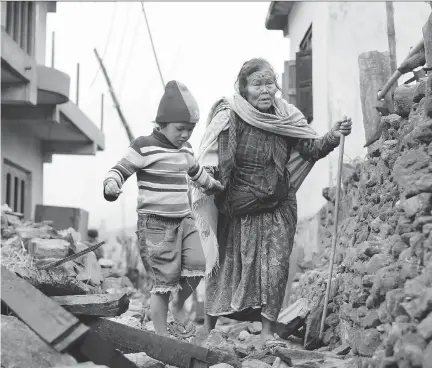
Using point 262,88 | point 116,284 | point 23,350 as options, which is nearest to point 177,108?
A: point 262,88

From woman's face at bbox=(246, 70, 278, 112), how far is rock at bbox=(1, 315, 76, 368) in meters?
2.77

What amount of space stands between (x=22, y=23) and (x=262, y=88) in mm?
10127

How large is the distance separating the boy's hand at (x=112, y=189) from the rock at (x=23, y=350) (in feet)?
4.14

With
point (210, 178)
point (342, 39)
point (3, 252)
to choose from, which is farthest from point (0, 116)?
point (210, 178)

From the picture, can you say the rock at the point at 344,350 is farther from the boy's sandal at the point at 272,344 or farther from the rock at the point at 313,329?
the rock at the point at 313,329

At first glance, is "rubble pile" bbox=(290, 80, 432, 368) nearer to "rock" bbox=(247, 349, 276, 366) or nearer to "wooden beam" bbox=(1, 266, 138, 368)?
"rock" bbox=(247, 349, 276, 366)

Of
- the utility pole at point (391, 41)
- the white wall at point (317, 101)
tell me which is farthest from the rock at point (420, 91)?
the white wall at point (317, 101)

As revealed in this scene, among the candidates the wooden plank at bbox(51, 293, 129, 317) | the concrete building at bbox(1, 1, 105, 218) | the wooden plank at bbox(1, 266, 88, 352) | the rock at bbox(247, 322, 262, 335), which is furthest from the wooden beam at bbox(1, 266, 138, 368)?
the concrete building at bbox(1, 1, 105, 218)

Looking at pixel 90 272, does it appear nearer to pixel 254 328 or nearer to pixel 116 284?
pixel 116 284

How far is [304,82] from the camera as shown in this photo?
1365cm

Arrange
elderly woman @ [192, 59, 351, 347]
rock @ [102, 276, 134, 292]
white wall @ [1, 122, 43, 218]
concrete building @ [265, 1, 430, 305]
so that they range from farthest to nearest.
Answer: white wall @ [1, 122, 43, 218] → concrete building @ [265, 1, 430, 305] → rock @ [102, 276, 134, 292] → elderly woman @ [192, 59, 351, 347]

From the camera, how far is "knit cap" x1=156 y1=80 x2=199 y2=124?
4949mm

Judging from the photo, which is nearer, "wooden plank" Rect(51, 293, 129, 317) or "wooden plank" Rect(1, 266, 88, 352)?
"wooden plank" Rect(1, 266, 88, 352)

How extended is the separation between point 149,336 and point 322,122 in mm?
8796
